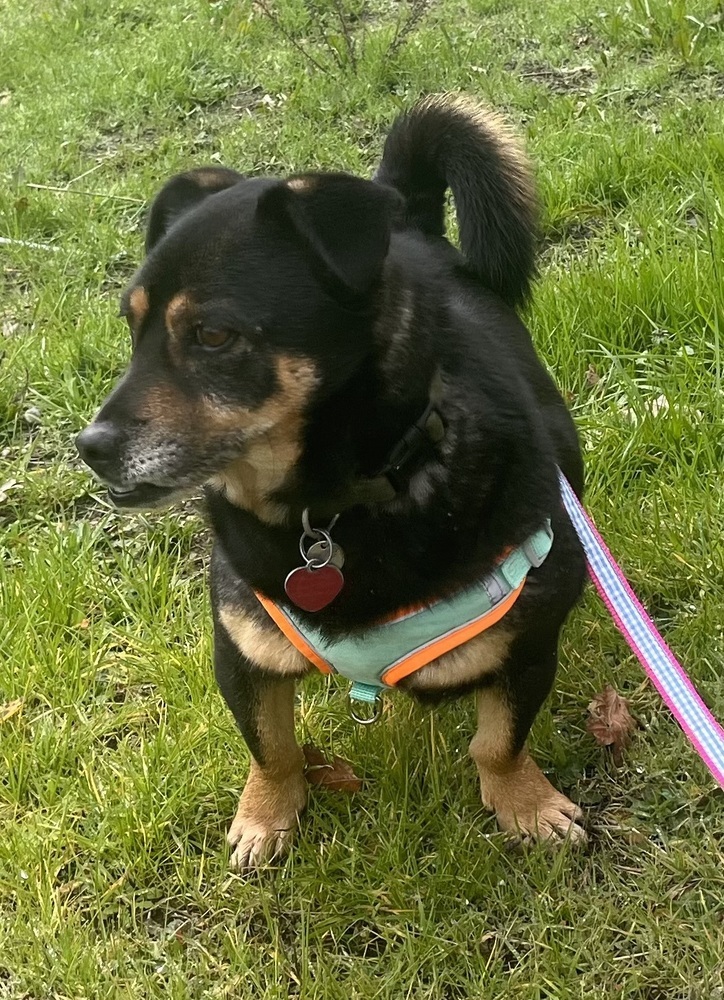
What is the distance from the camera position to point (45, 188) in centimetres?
501

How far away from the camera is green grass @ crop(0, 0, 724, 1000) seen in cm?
208

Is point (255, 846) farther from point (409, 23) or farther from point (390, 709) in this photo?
point (409, 23)

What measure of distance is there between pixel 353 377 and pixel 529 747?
47.4 inches

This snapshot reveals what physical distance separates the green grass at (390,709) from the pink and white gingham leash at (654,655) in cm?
49

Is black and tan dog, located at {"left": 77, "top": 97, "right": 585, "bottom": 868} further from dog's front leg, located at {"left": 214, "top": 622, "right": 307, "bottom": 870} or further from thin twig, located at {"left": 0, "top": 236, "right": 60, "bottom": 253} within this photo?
thin twig, located at {"left": 0, "top": 236, "right": 60, "bottom": 253}

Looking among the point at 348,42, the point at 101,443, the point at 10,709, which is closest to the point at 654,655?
the point at 101,443

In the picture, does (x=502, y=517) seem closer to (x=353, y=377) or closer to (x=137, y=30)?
(x=353, y=377)

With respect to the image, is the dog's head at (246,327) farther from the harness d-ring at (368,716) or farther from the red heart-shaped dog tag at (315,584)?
the harness d-ring at (368,716)

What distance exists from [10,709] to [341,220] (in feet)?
5.57

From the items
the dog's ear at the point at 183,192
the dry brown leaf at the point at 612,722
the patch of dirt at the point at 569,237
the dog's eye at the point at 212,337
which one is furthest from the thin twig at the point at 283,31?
the dog's eye at the point at 212,337

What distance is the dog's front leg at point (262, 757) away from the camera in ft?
6.87

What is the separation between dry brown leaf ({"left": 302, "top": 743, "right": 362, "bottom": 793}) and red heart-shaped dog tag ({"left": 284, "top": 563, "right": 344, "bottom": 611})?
0.76 metres

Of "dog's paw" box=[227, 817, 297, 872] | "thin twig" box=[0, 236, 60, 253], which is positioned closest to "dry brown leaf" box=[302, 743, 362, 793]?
"dog's paw" box=[227, 817, 297, 872]

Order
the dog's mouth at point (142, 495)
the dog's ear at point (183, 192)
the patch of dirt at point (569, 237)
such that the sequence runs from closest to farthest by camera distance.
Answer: the dog's mouth at point (142, 495) < the dog's ear at point (183, 192) < the patch of dirt at point (569, 237)
